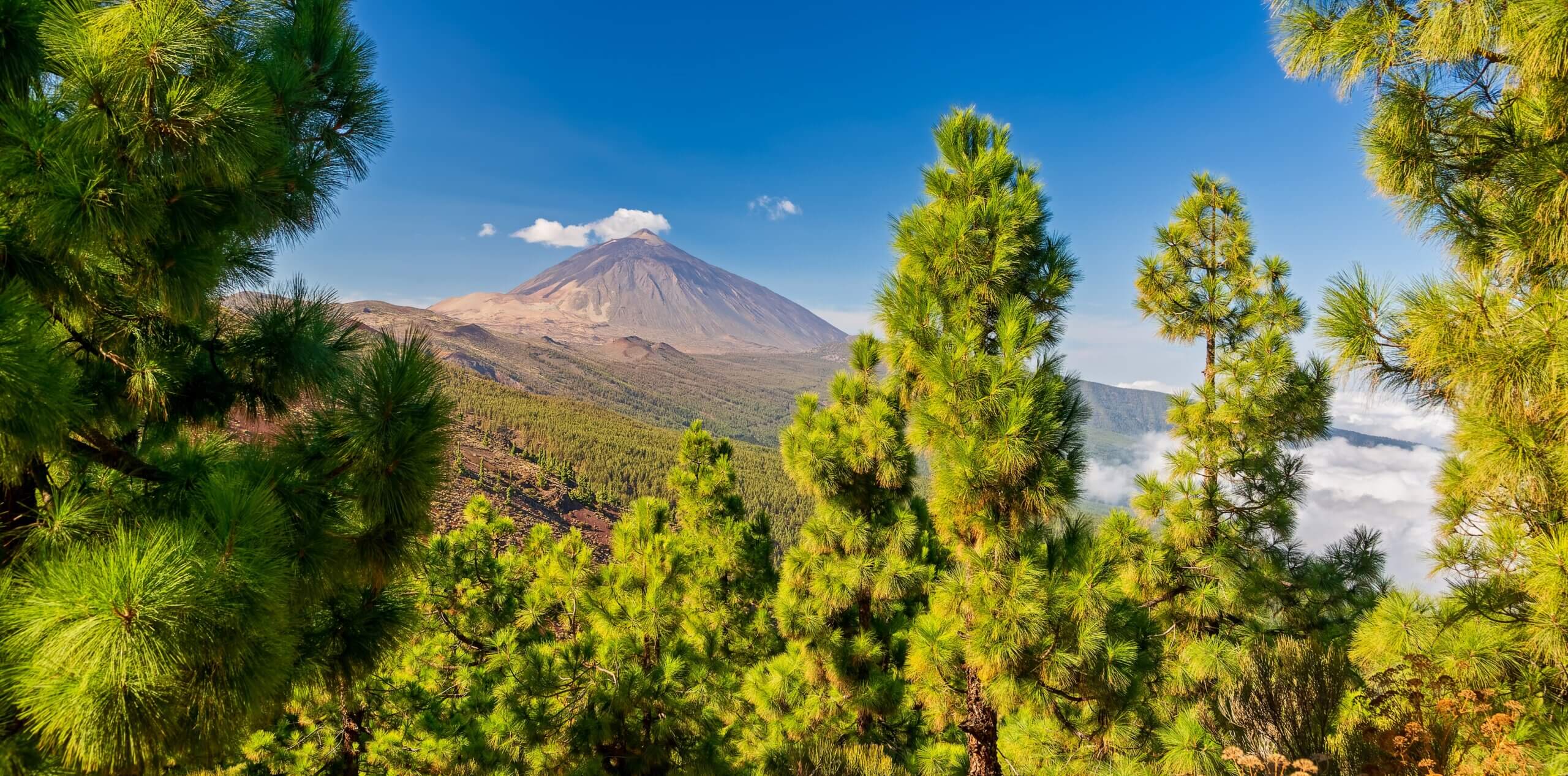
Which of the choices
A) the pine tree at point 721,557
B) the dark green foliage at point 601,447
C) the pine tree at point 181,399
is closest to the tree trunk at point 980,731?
the pine tree at point 181,399

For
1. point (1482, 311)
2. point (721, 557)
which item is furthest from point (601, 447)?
point (1482, 311)

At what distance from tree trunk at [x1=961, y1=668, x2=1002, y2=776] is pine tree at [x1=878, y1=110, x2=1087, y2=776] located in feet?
0.03

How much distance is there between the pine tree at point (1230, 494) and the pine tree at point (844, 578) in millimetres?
2465

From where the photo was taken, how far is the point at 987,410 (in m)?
3.73

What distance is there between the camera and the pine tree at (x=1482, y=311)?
255 centimetres

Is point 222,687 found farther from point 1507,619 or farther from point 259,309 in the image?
point 1507,619

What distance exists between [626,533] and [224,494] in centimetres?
664

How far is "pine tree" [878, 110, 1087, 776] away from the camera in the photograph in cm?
375

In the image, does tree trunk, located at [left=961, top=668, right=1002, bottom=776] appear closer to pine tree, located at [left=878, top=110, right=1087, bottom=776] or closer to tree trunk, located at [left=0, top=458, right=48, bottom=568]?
pine tree, located at [left=878, top=110, right=1087, bottom=776]

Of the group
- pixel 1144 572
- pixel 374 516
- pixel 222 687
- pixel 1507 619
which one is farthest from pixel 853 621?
pixel 222 687

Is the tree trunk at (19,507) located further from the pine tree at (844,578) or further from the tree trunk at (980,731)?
the pine tree at (844,578)

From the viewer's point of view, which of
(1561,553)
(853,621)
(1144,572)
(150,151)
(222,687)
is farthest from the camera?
(853,621)

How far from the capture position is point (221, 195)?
2.25 meters

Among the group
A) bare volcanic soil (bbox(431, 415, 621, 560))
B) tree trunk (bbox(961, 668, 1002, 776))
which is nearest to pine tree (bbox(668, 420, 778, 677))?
tree trunk (bbox(961, 668, 1002, 776))
